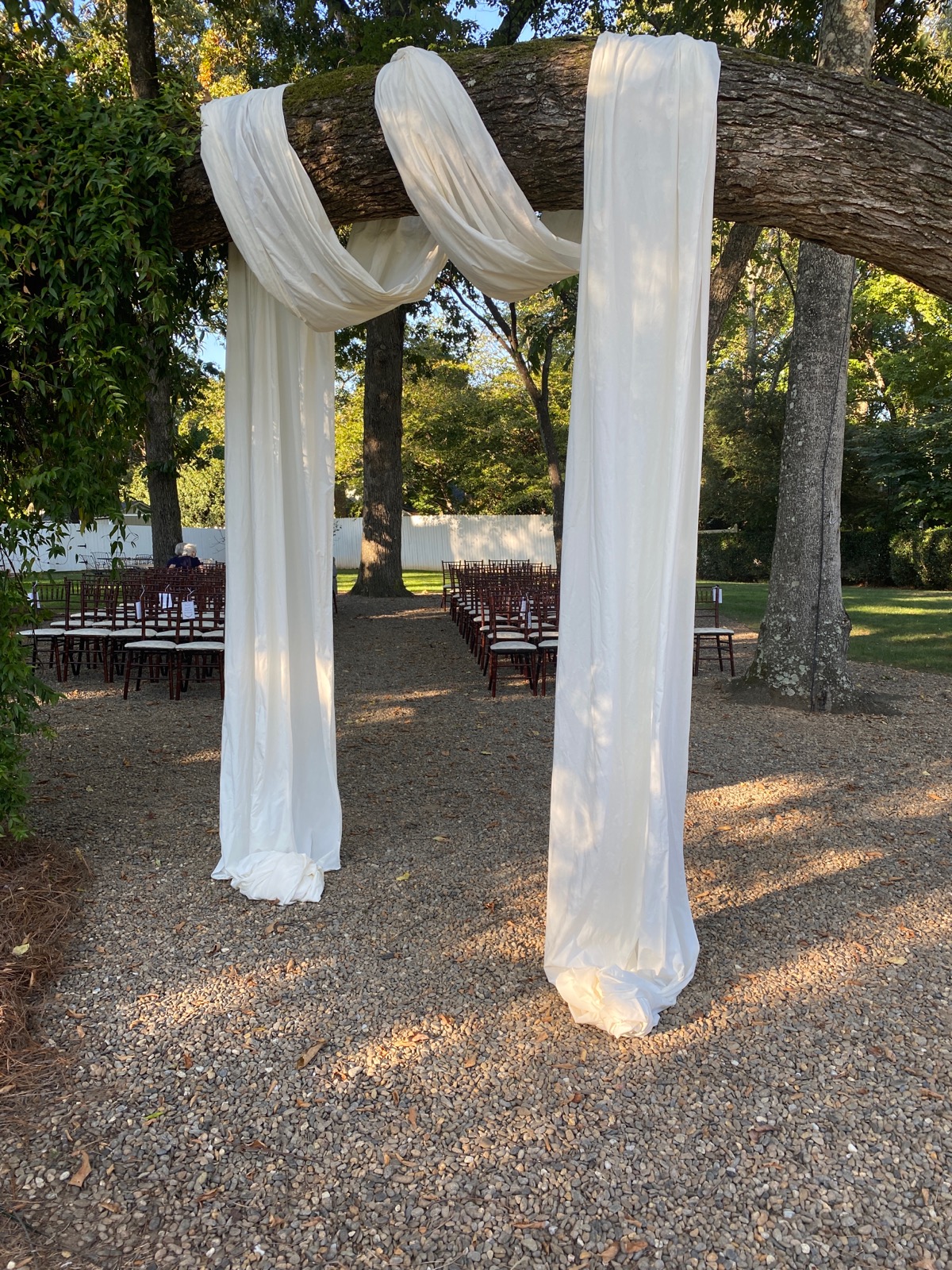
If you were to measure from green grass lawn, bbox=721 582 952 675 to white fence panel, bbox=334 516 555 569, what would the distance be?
7804 mm

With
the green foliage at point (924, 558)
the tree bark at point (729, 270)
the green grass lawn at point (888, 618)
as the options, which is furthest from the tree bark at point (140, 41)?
the green foliage at point (924, 558)

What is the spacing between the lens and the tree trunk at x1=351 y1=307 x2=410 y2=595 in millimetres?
17719

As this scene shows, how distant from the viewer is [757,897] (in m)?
4.40

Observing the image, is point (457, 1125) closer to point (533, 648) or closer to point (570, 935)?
point (570, 935)

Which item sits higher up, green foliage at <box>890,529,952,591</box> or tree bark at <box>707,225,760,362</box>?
tree bark at <box>707,225,760,362</box>

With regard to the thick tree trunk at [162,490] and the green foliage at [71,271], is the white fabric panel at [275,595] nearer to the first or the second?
the green foliage at [71,271]

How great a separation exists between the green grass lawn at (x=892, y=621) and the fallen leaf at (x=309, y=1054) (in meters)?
10.3

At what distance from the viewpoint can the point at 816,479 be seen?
27.1 feet

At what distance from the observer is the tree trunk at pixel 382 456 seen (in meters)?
17.7

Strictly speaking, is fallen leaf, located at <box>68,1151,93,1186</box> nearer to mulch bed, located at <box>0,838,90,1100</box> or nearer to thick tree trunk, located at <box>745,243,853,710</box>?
mulch bed, located at <box>0,838,90,1100</box>

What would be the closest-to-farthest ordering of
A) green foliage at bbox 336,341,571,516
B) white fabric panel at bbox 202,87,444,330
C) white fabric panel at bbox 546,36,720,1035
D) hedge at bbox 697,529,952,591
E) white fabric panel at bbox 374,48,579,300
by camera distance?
1. white fabric panel at bbox 546,36,720,1035
2. white fabric panel at bbox 374,48,579,300
3. white fabric panel at bbox 202,87,444,330
4. hedge at bbox 697,529,952,591
5. green foliage at bbox 336,341,571,516

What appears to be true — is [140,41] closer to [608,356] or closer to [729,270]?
[729,270]

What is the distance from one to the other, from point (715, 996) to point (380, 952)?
1383 millimetres

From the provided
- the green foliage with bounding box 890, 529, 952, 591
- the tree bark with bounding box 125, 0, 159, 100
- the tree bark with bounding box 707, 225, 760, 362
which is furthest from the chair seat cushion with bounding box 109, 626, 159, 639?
the green foliage with bounding box 890, 529, 952, 591
